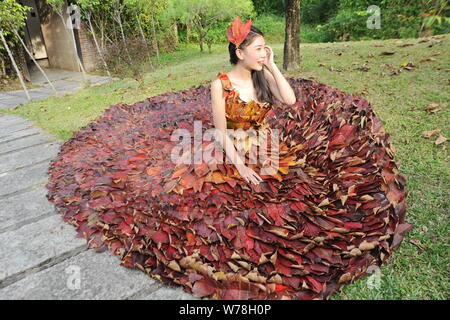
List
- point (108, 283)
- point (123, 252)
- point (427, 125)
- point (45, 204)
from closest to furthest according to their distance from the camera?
point (108, 283) → point (123, 252) → point (45, 204) → point (427, 125)

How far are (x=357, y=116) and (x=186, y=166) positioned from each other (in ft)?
5.92

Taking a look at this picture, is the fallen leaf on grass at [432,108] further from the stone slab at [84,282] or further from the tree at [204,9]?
the tree at [204,9]

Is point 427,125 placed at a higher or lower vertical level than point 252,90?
lower

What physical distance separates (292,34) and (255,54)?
4.19 meters

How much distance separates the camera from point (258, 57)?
2.35 m

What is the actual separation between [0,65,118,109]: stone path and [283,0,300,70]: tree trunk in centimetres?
591

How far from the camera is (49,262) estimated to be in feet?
7.62

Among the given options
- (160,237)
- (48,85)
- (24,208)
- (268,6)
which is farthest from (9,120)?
(268,6)

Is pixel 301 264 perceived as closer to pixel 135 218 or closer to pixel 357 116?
pixel 135 218

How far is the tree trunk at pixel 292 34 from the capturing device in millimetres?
5864

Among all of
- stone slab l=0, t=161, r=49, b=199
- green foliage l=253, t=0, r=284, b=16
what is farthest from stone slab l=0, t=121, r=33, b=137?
green foliage l=253, t=0, r=284, b=16

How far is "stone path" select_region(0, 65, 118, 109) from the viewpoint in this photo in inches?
322

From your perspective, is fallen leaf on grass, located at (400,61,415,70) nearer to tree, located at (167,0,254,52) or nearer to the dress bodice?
the dress bodice

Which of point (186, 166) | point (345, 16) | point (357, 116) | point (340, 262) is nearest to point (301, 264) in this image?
point (340, 262)
